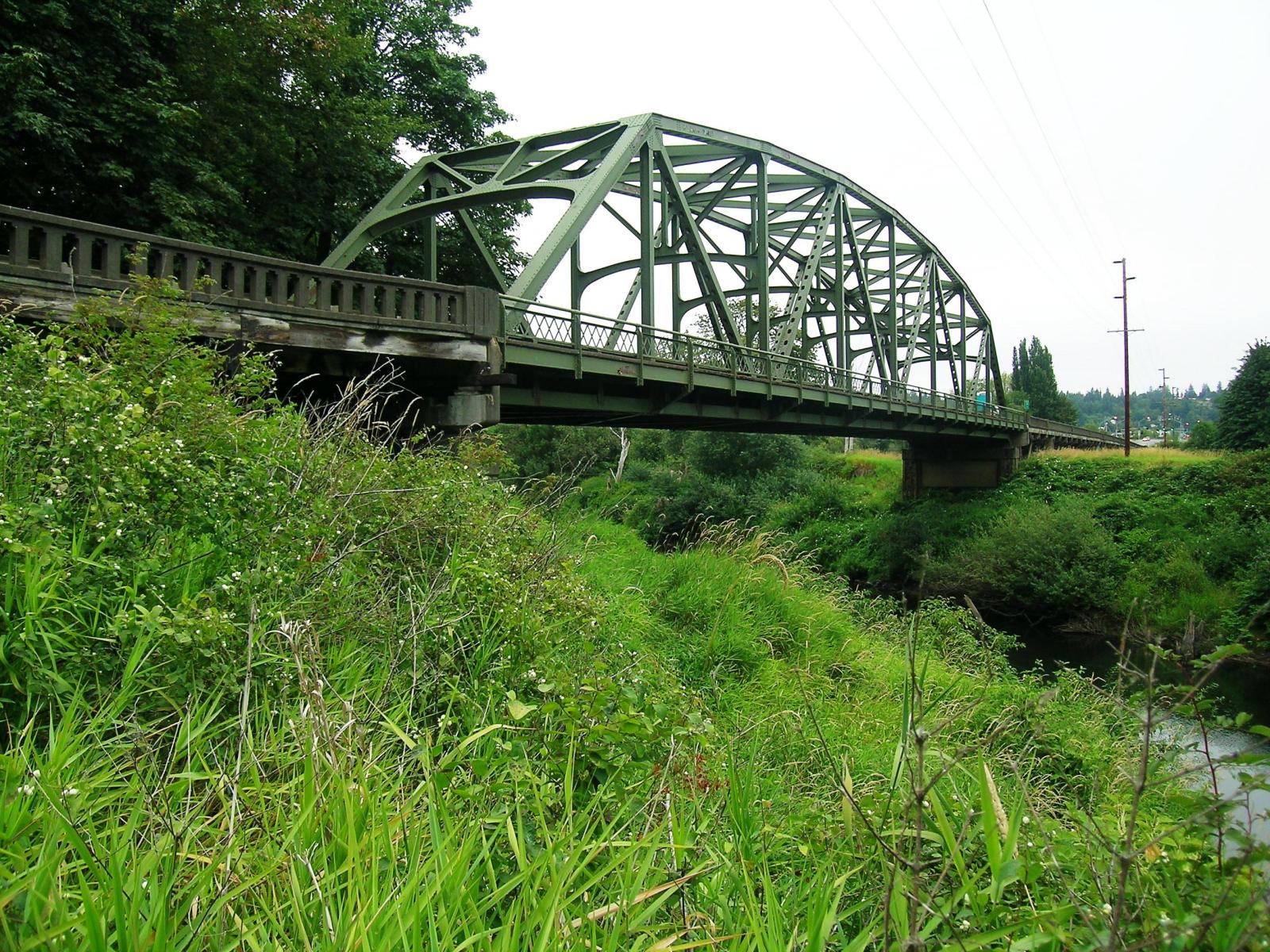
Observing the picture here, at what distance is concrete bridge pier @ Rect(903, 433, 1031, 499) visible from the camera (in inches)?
1410

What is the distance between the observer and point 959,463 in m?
36.7

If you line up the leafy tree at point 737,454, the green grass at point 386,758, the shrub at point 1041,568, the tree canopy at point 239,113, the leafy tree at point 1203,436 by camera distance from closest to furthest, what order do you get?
the green grass at point 386,758 → the tree canopy at point 239,113 → the shrub at point 1041,568 → the leafy tree at point 737,454 → the leafy tree at point 1203,436

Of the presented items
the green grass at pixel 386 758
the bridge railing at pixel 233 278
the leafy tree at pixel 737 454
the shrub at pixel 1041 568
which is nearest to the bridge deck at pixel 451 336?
the bridge railing at pixel 233 278

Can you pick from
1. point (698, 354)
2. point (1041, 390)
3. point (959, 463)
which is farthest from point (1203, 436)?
point (698, 354)

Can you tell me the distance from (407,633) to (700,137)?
21635mm

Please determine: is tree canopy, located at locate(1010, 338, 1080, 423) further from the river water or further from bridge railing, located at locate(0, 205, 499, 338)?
bridge railing, located at locate(0, 205, 499, 338)

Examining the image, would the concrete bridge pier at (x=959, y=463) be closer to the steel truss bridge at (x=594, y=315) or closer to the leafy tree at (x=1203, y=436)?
the steel truss bridge at (x=594, y=315)

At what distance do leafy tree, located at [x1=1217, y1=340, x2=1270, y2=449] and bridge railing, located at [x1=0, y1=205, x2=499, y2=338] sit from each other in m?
38.2

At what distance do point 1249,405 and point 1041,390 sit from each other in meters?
37.9

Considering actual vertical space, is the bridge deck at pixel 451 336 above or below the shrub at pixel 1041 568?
above

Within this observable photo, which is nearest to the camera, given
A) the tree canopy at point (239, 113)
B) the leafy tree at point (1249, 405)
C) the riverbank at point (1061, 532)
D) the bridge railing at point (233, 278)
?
the bridge railing at point (233, 278)

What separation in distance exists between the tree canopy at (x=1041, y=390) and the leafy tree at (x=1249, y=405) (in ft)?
Result: 90.3

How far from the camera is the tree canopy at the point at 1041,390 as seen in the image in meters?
72.6

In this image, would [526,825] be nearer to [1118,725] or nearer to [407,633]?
[407,633]
